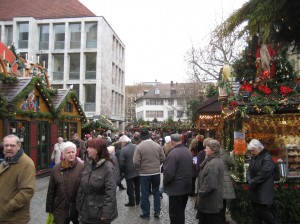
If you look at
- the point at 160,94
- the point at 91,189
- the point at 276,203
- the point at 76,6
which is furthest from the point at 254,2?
the point at 160,94

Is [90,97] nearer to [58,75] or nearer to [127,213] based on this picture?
[58,75]

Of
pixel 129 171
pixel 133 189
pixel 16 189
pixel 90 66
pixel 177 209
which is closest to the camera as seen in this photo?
pixel 16 189

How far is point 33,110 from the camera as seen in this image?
51.6 ft

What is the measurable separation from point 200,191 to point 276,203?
245 cm

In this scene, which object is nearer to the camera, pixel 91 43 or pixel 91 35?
pixel 91 43

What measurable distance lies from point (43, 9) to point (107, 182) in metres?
42.1

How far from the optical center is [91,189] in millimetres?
4621

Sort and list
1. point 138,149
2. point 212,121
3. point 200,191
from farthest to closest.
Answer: point 212,121 < point 138,149 < point 200,191

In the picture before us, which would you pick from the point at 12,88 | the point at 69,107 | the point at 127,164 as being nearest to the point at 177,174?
the point at 127,164

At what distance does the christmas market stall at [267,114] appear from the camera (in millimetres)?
7468

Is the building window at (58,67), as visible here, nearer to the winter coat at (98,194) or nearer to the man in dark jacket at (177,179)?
the man in dark jacket at (177,179)

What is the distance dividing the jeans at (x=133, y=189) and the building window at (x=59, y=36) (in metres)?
33.8

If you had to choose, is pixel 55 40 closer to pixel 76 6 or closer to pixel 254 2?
pixel 76 6

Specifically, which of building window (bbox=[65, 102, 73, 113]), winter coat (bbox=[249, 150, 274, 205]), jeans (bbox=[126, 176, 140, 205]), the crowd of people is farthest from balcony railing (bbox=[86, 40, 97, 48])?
winter coat (bbox=[249, 150, 274, 205])
